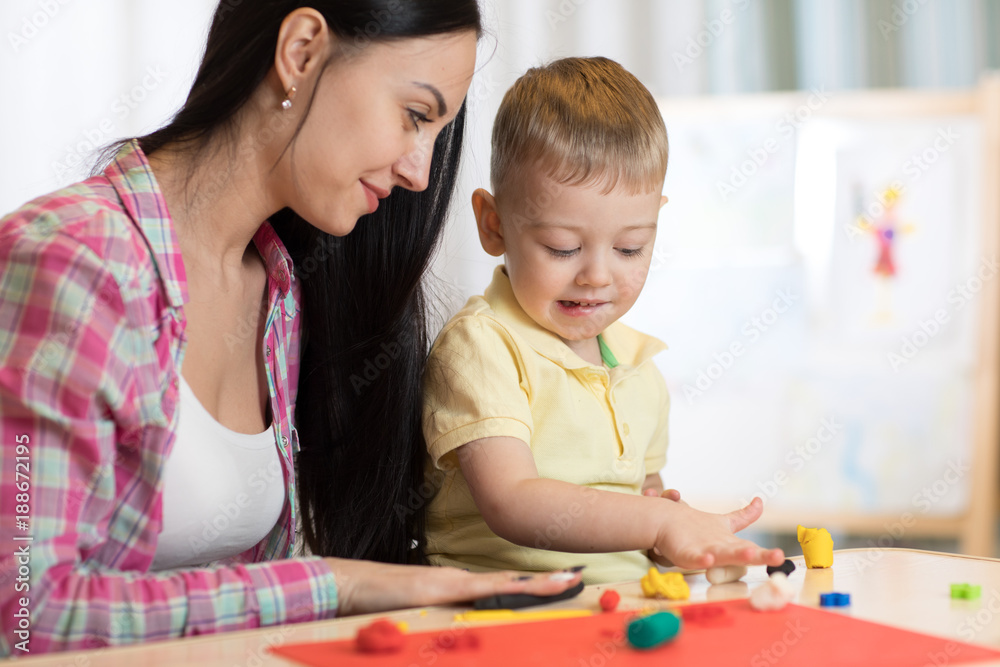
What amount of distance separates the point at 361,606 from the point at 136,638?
Result: 0.17m

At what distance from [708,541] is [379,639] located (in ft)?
1.23

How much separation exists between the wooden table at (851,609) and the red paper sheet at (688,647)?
3cm

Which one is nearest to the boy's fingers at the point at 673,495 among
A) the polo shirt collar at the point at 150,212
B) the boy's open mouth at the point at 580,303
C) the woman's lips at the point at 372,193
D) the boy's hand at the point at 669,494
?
the boy's hand at the point at 669,494

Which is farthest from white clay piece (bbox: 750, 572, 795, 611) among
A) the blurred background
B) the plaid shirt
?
the blurred background

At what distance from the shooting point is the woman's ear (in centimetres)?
90

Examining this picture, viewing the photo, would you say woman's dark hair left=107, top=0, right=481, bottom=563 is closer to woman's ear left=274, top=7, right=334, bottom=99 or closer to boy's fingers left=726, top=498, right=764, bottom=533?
woman's ear left=274, top=7, right=334, bottom=99

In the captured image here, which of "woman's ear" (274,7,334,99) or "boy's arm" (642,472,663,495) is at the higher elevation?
"woman's ear" (274,7,334,99)

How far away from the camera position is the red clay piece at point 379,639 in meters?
0.62

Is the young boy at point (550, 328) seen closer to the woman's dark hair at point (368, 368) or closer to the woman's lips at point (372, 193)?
the woman's dark hair at point (368, 368)

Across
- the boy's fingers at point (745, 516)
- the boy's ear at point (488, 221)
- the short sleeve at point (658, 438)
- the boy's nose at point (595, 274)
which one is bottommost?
the boy's fingers at point (745, 516)

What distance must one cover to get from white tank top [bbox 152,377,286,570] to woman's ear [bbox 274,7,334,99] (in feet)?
1.02

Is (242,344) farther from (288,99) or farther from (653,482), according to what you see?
(653,482)

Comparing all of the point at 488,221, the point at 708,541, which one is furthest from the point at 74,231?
the point at 708,541

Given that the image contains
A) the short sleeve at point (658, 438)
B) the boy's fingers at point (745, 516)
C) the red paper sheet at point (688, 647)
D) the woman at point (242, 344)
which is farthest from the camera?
the short sleeve at point (658, 438)
